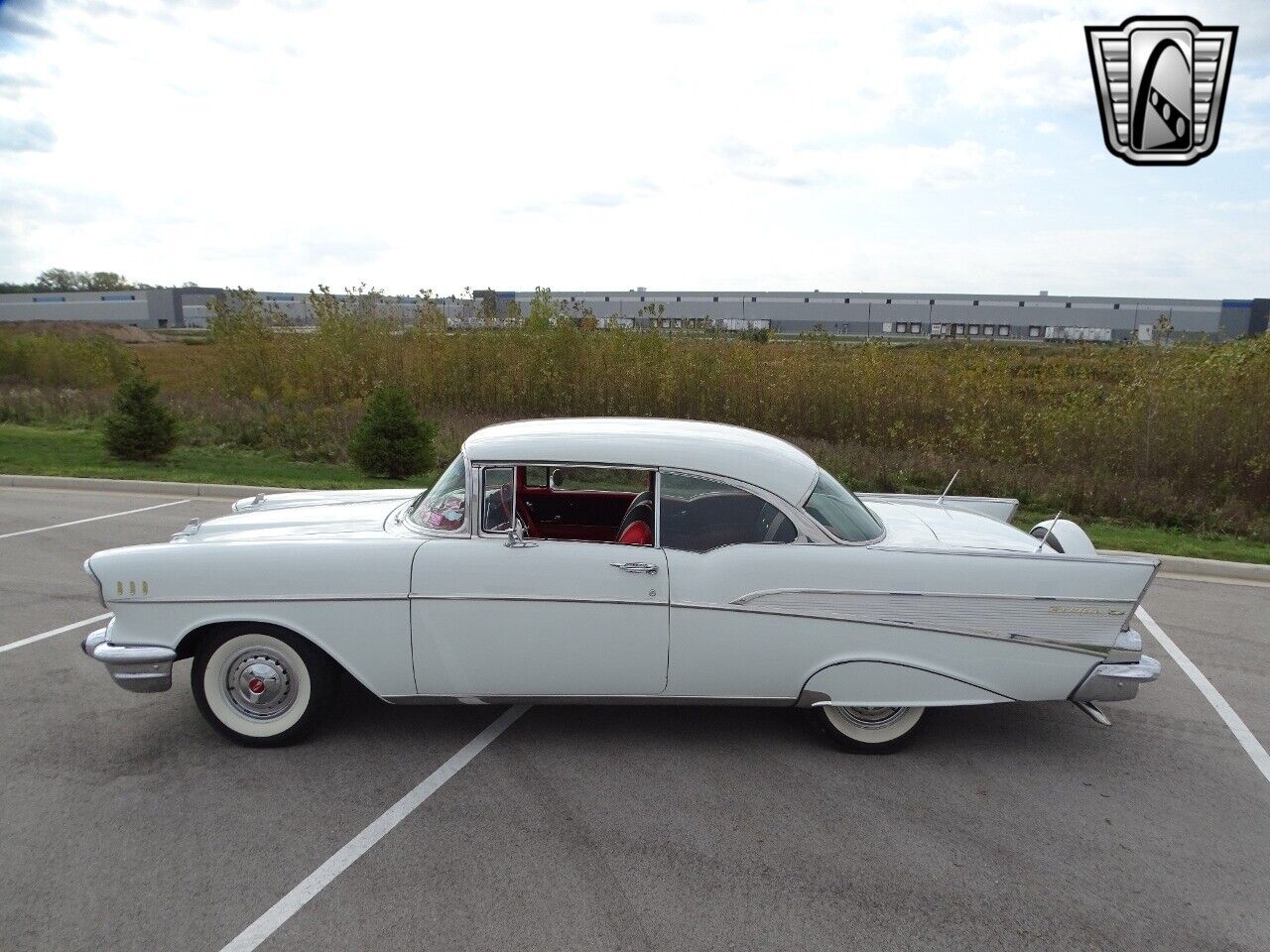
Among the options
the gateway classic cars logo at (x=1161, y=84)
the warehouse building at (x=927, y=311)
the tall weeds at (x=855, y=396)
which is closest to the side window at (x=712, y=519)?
the gateway classic cars logo at (x=1161, y=84)

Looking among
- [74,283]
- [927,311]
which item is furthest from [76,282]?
[927,311]

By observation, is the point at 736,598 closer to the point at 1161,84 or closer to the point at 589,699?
the point at 589,699

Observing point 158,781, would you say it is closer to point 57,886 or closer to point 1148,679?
point 57,886

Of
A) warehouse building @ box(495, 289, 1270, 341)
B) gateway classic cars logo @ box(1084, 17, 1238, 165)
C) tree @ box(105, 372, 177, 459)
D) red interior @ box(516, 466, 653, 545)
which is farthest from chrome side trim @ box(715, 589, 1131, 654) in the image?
warehouse building @ box(495, 289, 1270, 341)

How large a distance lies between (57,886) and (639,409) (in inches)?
553

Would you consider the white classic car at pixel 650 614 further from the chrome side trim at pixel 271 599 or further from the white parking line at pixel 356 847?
the white parking line at pixel 356 847

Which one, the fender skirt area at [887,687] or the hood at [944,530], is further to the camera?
the hood at [944,530]

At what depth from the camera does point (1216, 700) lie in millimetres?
5125

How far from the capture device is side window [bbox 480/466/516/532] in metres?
4.27

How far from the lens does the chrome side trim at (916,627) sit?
13.4 feet

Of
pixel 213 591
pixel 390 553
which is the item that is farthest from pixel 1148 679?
pixel 213 591

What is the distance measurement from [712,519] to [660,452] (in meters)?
0.43

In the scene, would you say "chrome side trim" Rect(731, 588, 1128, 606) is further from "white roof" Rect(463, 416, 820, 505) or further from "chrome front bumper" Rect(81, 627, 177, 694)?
"chrome front bumper" Rect(81, 627, 177, 694)

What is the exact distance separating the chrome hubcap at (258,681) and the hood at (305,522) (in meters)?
0.61
